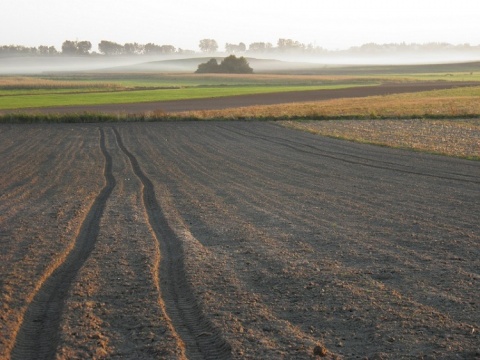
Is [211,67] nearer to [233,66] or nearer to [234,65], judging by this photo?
[233,66]

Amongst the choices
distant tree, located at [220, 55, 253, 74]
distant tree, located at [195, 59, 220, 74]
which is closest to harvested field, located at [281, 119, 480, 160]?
distant tree, located at [220, 55, 253, 74]

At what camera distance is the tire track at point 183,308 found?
21.4 feet

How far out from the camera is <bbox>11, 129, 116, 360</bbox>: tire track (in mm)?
6520

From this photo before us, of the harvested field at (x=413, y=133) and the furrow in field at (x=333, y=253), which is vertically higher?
the furrow in field at (x=333, y=253)

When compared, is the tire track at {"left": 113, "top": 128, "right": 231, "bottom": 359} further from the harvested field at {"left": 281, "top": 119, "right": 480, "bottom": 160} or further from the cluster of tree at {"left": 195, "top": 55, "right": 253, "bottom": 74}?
the cluster of tree at {"left": 195, "top": 55, "right": 253, "bottom": 74}

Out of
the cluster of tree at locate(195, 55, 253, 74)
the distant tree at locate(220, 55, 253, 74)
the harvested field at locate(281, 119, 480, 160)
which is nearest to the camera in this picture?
the harvested field at locate(281, 119, 480, 160)

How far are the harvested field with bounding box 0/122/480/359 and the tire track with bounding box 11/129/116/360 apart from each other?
25mm

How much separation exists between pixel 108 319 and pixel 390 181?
12.0 m

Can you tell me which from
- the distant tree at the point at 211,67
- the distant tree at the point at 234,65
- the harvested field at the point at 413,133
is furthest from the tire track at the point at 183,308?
the distant tree at the point at 211,67

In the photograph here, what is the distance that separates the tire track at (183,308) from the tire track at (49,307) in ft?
3.77

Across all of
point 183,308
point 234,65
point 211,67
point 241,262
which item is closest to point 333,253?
point 241,262

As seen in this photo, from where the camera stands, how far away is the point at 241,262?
9.91m

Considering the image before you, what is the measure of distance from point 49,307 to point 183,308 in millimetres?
1496

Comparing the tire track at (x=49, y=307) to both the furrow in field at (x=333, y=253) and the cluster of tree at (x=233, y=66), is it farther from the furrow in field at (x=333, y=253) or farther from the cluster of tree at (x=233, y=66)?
the cluster of tree at (x=233, y=66)
